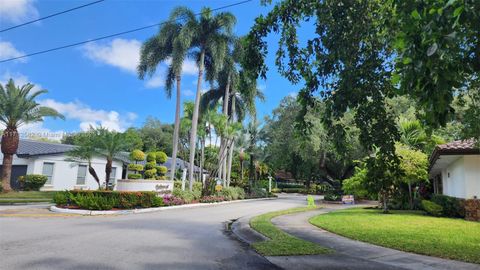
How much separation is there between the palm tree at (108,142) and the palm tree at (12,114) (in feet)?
20.5

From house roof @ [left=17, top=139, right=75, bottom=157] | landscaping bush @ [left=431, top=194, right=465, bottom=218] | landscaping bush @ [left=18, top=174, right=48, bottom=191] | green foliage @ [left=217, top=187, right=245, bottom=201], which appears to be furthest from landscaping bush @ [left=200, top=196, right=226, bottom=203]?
landscaping bush @ [left=431, top=194, right=465, bottom=218]

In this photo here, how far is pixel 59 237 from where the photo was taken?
930cm

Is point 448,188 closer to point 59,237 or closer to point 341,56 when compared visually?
point 341,56

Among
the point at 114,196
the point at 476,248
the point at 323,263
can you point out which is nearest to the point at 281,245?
the point at 323,263

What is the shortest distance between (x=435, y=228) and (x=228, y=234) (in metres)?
6.94

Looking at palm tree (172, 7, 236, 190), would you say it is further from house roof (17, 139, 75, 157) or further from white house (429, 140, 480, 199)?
white house (429, 140, 480, 199)

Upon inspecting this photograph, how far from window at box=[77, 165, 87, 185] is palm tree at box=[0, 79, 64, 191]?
5748 mm

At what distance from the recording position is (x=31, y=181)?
27.2 meters

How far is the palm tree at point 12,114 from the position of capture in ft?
84.0

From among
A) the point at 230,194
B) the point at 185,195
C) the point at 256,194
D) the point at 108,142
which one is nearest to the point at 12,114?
the point at 108,142

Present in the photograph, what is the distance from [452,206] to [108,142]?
794 inches

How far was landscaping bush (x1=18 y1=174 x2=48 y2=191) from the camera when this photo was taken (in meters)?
27.2

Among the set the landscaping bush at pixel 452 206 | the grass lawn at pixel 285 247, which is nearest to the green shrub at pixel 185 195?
the grass lawn at pixel 285 247

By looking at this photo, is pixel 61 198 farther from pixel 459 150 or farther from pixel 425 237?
pixel 459 150
